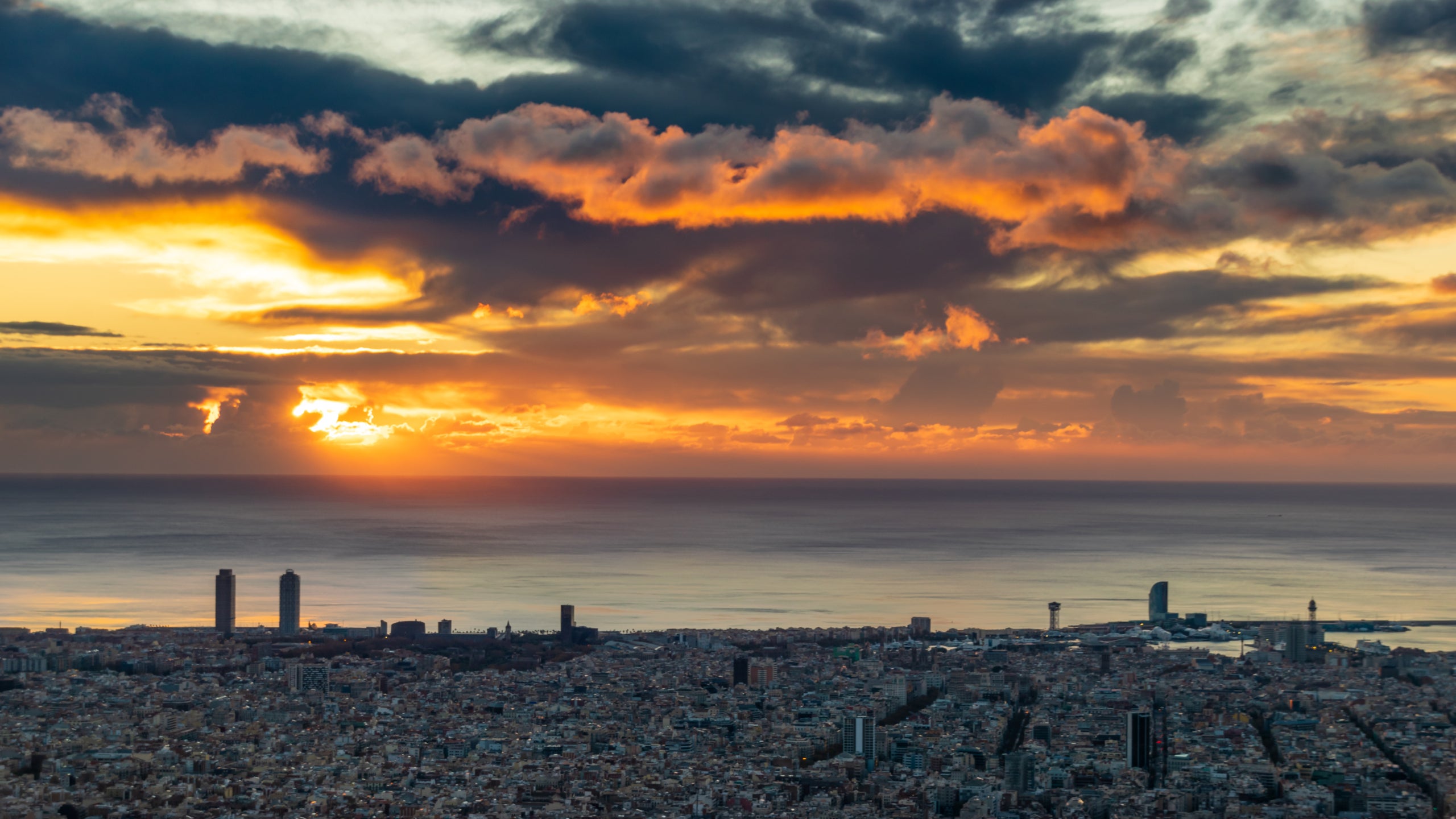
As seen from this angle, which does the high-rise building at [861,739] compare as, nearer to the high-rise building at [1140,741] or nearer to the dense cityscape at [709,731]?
the dense cityscape at [709,731]

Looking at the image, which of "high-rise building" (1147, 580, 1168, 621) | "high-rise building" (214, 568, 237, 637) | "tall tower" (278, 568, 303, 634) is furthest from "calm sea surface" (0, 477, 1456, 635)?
"high-rise building" (214, 568, 237, 637)

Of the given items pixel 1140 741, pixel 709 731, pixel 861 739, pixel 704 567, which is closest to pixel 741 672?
pixel 709 731

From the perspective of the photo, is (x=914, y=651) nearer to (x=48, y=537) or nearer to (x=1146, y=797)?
(x=1146, y=797)

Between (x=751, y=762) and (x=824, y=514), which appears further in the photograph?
(x=824, y=514)

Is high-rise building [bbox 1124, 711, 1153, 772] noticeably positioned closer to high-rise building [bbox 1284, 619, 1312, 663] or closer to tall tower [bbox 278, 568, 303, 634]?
high-rise building [bbox 1284, 619, 1312, 663]

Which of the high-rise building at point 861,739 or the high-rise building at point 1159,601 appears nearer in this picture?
the high-rise building at point 861,739

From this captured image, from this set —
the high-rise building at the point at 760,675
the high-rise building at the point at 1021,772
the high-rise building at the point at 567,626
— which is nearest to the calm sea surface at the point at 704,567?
the high-rise building at the point at 567,626

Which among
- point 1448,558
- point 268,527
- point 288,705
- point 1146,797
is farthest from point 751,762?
point 268,527
